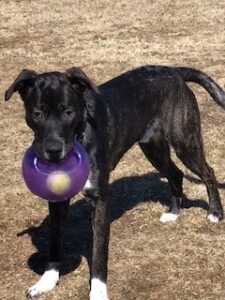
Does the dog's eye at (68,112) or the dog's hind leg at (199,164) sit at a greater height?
the dog's eye at (68,112)

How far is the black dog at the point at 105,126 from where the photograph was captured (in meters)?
4.70

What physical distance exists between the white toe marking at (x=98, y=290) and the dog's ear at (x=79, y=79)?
4.87 feet

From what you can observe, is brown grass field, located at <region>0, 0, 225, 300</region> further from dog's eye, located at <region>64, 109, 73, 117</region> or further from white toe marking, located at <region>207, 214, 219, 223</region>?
dog's eye, located at <region>64, 109, 73, 117</region>

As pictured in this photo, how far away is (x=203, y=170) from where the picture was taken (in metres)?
6.40

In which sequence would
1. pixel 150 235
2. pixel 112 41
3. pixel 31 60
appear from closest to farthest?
pixel 150 235, pixel 31 60, pixel 112 41

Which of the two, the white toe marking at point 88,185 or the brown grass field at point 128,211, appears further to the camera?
the brown grass field at point 128,211

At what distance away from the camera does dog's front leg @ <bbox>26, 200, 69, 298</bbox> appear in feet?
18.0

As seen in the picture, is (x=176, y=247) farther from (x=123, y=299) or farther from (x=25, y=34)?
(x=25, y=34)

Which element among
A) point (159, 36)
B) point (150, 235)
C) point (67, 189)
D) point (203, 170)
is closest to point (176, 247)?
point (150, 235)

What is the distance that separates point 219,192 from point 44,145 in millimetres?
2831

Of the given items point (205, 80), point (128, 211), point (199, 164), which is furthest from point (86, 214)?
point (205, 80)

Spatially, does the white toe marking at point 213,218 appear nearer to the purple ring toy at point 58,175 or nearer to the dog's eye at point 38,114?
the purple ring toy at point 58,175

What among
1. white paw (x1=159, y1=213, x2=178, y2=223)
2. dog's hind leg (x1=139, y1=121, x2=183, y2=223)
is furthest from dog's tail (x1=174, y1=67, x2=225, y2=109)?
white paw (x1=159, y1=213, x2=178, y2=223)

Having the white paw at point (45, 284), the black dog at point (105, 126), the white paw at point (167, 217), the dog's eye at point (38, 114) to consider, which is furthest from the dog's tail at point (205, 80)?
the white paw at point (45, 284)
